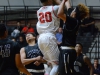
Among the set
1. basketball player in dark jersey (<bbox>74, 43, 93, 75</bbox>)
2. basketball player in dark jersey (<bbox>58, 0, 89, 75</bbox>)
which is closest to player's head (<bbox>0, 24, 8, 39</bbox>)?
basketball player in dark jersey (<bbox>58, 0, 89, 75</bbox>)

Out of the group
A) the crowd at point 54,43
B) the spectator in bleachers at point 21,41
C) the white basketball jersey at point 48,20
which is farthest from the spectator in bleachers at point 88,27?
the white basketball jersey at point 48,20

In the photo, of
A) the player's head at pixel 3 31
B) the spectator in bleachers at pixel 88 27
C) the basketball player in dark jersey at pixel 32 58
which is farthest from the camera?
the spectator in bleachers at pixel 88 27

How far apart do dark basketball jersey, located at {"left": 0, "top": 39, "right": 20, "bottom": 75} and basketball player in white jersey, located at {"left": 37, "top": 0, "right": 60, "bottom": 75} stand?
1.06 m

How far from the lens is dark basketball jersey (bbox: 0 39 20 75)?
216 inches

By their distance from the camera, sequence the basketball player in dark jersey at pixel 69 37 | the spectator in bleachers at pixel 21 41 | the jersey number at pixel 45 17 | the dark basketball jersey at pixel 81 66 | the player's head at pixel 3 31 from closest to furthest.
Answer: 1. the player's head at pixel 3 31
2. the basketball player in dark jersey at pixel 69 37
3. the jersey number at pixel 45 17
4. the dark basketball jersey at pixel 81 66
5. the spectator in bleachers at pixel 21 41

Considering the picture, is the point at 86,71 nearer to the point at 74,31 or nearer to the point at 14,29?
the point at 74,31

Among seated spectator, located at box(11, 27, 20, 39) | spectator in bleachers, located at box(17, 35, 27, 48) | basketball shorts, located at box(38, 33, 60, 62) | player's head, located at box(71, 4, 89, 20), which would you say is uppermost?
player's head, located at box(71, 4, 89, 20)

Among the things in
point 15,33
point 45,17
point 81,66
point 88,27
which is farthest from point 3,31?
point 88,27

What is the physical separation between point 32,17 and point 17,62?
37.2ft

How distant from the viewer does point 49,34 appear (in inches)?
256

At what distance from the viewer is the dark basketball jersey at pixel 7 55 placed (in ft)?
18.0

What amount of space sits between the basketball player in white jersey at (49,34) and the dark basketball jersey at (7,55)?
41.9 inches

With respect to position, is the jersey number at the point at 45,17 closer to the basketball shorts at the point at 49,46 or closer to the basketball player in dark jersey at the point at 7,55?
the basketball shorts at the point at 49,46

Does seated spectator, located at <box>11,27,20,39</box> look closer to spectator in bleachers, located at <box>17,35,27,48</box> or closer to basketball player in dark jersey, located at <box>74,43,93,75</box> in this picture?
spectator in bleachers, located at <box>17,35,27,48</box>
